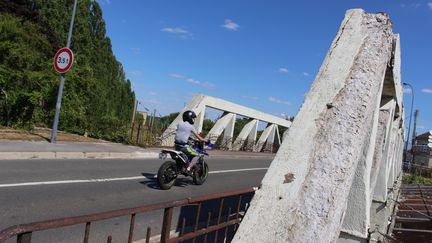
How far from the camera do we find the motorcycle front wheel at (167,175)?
31.6 feet

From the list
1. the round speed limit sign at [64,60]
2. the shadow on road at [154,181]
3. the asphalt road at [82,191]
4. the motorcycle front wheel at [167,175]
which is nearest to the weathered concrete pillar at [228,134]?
the asphalt road at [82,191]

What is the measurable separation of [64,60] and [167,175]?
23.3ft

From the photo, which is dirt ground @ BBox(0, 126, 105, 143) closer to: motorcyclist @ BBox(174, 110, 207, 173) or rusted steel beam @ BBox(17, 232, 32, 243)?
motorcyclist @ BBox(174, 110, 207, 173)

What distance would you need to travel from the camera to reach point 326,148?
2.36 m

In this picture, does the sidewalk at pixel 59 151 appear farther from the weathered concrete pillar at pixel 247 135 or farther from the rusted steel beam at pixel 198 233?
the weathered concrete pillar at pixel 247 135

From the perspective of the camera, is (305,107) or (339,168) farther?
(305,107)

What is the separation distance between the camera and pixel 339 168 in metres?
2.29

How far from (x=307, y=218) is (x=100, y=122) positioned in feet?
61.0

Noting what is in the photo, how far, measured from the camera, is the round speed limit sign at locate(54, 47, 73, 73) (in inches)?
573

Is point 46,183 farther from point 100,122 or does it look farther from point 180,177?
point 100,122

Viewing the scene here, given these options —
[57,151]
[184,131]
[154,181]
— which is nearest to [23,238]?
[184,131]

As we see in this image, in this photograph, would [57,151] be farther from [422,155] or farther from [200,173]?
[422,155]

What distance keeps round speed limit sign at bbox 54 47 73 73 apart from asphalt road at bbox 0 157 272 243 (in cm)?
357

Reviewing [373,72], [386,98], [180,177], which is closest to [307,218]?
[373,72]
